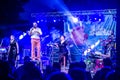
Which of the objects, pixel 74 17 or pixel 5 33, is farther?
pixel 5 33

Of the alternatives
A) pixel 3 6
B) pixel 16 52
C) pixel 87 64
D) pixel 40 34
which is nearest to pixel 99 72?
pixel 87 64

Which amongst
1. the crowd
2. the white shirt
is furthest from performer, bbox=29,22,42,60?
the crowd

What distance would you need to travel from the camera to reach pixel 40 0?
677 cm

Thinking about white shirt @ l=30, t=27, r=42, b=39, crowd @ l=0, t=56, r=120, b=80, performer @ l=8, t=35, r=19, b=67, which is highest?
white shirt @ l=30, t=27, r=42, b=39

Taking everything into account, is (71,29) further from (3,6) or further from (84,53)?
(3,6)

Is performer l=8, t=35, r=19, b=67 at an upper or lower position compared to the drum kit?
upper

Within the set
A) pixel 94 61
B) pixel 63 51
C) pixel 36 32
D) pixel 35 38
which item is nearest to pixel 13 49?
pixel 35 38

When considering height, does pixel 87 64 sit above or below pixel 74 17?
below

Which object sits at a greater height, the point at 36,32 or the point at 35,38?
the point at 36,32

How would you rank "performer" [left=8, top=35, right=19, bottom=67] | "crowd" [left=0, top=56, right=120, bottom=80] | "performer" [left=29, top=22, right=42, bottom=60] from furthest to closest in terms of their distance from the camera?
"performer" [left=8, top=35, right=19, bottom=67], "performer" [left=29, top=22, right=42, bottom=60], "crowd" [left=0, top=56, right=120, bottom=80]

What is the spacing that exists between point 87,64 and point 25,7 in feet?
6.92

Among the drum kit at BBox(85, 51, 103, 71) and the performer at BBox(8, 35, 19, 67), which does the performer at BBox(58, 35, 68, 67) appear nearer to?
the drum kit at BBox(85, 51, 103, 71)

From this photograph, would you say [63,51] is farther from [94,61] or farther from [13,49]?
[13,49]

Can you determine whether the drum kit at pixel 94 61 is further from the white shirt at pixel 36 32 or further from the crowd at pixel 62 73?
the white shirt at pixel 36 32
